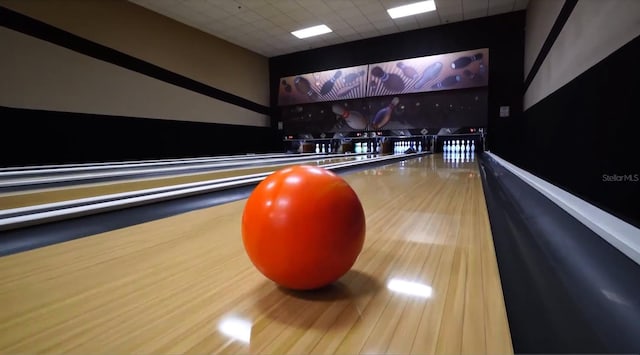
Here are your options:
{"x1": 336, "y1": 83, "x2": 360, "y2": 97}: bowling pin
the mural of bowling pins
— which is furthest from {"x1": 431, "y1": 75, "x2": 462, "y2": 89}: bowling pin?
{"x1": 336, "y1": 83, "x2": 360, "y2": 97}: bowling pin

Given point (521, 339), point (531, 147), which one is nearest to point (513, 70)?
point (531, 147)

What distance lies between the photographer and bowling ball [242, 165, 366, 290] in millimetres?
436

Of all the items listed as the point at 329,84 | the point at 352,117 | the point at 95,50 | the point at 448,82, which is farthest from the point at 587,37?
the point at 95,50

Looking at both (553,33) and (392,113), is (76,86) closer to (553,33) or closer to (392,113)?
(392,113)

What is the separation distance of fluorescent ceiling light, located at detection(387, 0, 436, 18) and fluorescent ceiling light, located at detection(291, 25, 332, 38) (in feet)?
3.80

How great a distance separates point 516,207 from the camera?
1.18m

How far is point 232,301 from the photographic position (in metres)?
0.47

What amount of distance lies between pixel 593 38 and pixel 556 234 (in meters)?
2.07

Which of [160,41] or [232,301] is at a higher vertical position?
[160,41]

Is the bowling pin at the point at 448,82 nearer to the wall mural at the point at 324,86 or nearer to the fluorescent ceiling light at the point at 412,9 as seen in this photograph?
the fluorescent ceiling light at the point at 412,9

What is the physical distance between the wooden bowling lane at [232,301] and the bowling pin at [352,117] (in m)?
5.29

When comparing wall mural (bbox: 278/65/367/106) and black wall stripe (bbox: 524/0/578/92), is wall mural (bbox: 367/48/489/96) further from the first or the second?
black wall stripe (bbox: 524/0/578/92)

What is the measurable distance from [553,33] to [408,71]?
254 cm

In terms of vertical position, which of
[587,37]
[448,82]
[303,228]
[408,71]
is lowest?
[303,228]
